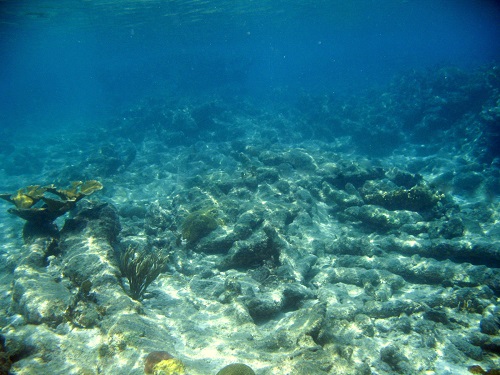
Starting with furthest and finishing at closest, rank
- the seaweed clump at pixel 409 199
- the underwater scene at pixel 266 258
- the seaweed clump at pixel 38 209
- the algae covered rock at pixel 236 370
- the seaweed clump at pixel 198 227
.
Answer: the seaweed clump at pixel 409 199
the seaweed clump at pixel 198 227
the seaweed clump at pixel 38 209
the underwater scene at pixel 266 258
the algae covered rock at pixel 236 370

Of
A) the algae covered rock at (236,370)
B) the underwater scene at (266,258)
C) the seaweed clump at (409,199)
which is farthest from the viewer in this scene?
the seaweed clump at (409,199)

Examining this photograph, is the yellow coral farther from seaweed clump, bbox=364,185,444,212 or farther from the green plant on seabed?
seaweed clump, bbox=364,185,444,212

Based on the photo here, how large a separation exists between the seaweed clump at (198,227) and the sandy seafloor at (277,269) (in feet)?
0.48

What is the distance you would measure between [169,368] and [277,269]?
4420 millimetres

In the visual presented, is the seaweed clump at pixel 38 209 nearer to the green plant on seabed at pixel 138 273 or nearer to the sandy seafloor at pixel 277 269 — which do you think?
the sandy seafloor at pixel 277 269

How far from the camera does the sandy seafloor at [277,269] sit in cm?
471

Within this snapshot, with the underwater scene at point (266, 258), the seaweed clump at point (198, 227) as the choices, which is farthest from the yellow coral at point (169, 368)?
the seaweed clump at point (198, 227)

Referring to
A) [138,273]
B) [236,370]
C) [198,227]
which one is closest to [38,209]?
[138,273]

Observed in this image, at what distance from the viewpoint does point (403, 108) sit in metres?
24.2

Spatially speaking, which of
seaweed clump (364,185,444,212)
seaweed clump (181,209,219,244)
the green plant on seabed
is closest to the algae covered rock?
the green plant on seabed

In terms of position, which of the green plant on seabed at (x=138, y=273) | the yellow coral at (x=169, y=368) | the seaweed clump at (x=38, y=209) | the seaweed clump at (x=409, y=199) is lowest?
the seaweed clump at (x=409, y=199)

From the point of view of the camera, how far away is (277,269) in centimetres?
779

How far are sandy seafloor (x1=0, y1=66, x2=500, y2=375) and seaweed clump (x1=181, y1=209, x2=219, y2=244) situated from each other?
15 centimetres

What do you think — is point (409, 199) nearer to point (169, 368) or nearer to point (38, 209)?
point (169, 368)
